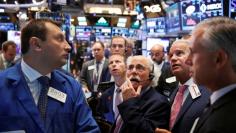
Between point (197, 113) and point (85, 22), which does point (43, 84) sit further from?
point (85, 22)

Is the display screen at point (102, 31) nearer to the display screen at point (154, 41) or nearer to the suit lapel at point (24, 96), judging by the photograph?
the display screen at point (154, 41)

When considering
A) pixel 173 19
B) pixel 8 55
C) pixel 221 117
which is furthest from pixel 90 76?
pixel 221 117

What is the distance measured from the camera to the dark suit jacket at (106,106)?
15.4ft

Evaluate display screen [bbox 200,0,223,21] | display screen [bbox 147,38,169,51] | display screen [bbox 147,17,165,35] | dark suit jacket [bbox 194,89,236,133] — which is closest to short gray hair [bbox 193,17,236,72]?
dark suit jacket [bbox 194,89,236,133]

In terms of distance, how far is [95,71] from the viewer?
6992mm

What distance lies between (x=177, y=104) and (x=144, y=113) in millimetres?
291

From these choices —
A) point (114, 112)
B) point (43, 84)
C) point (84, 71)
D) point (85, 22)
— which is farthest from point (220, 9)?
point (85, 22)

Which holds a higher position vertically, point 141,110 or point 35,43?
point 35,43

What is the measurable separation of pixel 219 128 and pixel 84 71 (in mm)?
5518

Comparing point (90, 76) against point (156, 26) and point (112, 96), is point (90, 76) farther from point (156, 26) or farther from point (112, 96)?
point (156, 26)

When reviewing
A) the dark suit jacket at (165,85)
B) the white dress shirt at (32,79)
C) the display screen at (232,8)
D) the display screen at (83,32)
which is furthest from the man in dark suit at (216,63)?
the display screen at (83,32)

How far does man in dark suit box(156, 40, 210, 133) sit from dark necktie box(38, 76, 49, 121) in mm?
939

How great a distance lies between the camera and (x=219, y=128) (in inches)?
71.3

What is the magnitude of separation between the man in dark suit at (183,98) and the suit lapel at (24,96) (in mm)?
1010
